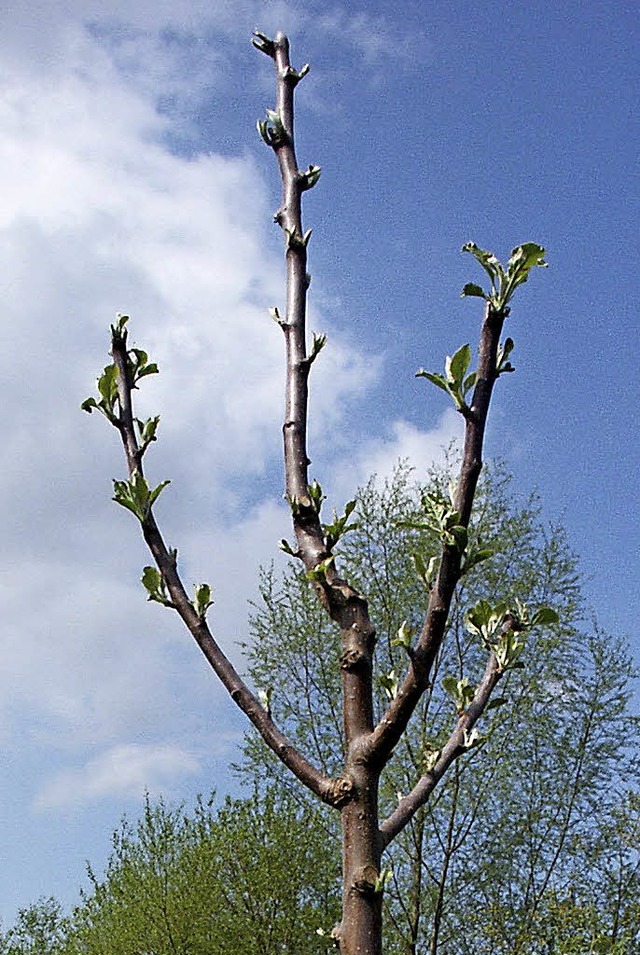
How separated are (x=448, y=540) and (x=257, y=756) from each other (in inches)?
321

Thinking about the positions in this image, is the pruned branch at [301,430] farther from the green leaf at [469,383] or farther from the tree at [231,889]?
the tree at [231,889]

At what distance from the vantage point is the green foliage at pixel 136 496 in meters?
1.42

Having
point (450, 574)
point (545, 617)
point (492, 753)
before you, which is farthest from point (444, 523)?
point (492, 753)

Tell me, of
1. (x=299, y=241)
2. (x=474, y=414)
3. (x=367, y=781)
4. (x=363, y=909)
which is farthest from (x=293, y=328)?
(x=363, y=909)

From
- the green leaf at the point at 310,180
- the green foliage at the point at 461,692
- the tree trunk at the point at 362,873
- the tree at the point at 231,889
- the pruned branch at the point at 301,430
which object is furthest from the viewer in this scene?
the tree at the point at 231,889

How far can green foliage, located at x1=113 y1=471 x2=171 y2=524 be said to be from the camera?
142cm

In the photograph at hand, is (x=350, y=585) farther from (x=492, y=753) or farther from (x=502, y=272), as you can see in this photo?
(x=492, y=753)

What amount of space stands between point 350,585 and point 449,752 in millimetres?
234

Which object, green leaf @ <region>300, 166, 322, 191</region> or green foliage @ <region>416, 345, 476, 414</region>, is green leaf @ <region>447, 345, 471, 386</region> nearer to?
green foliage @ <region>416, 345, 476, 414</region>

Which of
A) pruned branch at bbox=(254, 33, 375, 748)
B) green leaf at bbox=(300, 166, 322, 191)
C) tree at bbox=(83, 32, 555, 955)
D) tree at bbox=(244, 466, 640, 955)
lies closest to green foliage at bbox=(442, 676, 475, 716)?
tree at bbox=(83, 32, 555, 955)

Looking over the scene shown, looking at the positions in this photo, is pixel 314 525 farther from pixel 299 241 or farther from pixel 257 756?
pixel 257 756

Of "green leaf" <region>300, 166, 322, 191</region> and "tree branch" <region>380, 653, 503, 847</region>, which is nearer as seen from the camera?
"tree branch" <region>380, 653, 503, 847</region>

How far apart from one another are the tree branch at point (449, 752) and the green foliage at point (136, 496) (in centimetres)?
46

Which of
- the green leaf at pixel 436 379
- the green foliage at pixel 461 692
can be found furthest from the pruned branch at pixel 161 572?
the green leaf at pixel 436 379
